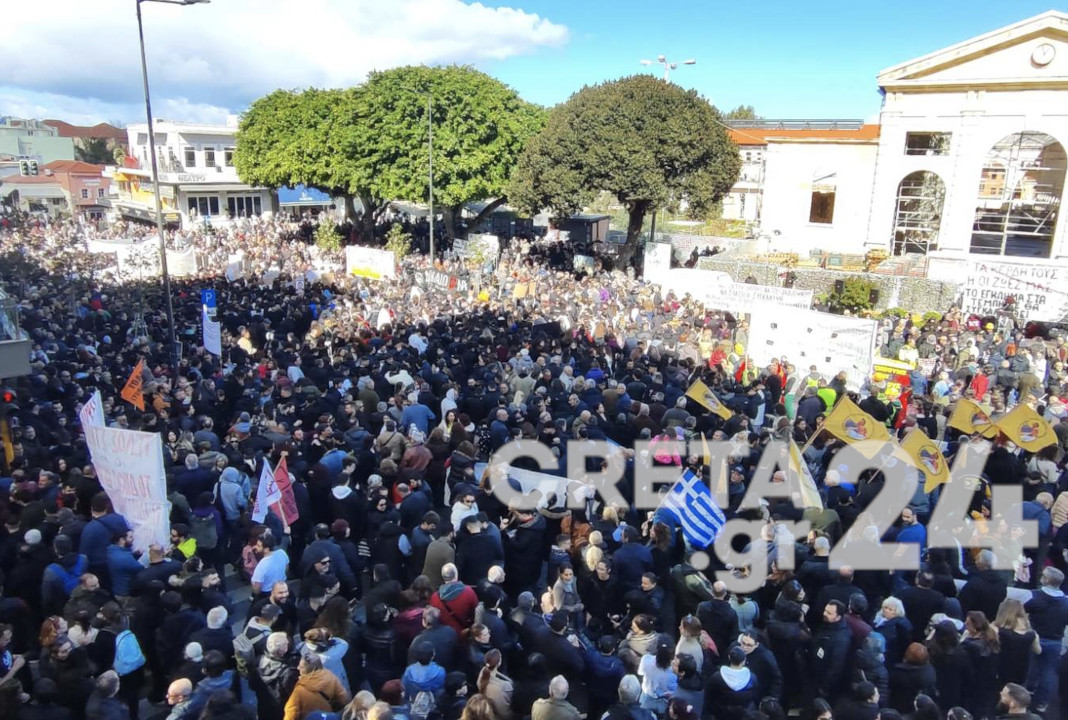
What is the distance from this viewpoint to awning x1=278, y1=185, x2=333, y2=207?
2223 inches

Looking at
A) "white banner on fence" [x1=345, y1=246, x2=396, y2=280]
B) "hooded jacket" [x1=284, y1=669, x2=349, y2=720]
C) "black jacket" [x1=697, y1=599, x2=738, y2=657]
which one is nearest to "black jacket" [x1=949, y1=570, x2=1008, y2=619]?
"black jacket" [x1=697, y1=599, x2=738, y2=657]

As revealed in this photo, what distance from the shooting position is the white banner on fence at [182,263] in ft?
97.4

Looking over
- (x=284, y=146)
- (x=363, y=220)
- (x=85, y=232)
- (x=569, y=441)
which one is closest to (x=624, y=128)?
(x=363, y=220)

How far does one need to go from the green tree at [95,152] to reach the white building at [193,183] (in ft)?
151

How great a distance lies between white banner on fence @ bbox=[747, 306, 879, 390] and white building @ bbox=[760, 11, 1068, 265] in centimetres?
1657

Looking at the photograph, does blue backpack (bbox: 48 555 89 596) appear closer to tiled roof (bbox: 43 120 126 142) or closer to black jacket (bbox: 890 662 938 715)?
black jacket (bbox: 890 662 938 715)

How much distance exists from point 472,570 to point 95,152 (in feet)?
362

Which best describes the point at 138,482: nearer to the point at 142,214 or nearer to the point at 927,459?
the point at 927,459

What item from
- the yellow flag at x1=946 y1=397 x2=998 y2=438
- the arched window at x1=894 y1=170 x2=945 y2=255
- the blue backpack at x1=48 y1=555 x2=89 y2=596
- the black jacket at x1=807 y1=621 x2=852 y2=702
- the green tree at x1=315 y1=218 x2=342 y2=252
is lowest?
the black jacket at x1=807 y1=621 x2=852 y2=702

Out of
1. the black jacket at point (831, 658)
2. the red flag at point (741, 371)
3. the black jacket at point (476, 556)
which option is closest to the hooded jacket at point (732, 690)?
the black jacket at point (831, 658)

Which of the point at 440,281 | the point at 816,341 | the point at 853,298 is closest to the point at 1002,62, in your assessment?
the point at 853,298

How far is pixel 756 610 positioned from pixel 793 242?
3321 centimetres

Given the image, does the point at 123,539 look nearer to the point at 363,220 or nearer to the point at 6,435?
the point at 6,435

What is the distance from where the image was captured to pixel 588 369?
13.1m
